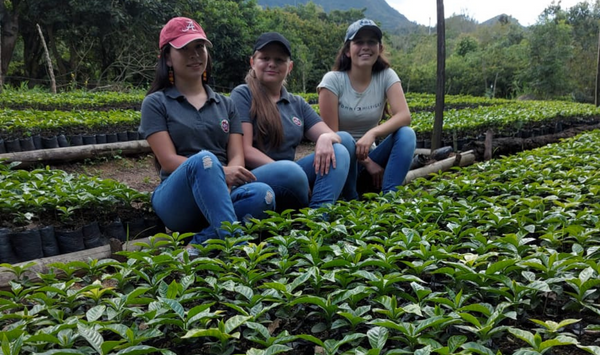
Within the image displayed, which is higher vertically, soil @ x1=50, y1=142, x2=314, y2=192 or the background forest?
the background forest

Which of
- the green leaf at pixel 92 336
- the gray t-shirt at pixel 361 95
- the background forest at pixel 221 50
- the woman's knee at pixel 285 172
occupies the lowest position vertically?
the green leaf at pixel 92 336

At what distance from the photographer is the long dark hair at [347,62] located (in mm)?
3818

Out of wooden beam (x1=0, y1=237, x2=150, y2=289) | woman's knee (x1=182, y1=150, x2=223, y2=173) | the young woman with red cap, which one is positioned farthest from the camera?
the young woman with red cap

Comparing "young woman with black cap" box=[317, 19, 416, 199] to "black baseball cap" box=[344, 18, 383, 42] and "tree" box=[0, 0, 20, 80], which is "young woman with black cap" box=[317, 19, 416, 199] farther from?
"tree" box=[0, 0, 20, 80]

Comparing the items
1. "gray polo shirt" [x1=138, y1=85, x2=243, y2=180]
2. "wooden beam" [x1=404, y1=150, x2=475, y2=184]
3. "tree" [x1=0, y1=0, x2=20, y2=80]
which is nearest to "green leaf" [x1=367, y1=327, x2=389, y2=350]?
"gray polo shirt" [x1=138, y1=85, x2=243, y2=180]

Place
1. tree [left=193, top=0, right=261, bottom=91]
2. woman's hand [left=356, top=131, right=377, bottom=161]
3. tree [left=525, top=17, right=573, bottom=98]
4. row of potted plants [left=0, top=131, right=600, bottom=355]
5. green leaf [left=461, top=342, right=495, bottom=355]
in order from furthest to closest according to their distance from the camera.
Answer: tree [left=525, top=17, right=573, bottom=98]
tree [left=193, top=0, right=261, bottom=91]
woman's hand [left=356, top=131, right=377, bottom=161]
row of potted plants [left=0, top=131, right=600, bottom=355]
green leaf [left=461, top=342, right=495, bottom=355]

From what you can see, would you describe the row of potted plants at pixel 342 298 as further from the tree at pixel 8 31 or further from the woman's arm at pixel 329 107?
the tree at pixel 8 31

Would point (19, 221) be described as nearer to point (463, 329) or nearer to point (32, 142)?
point (463, 329)

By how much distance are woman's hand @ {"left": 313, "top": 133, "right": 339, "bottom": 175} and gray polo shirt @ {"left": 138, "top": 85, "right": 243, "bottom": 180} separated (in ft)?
1.83

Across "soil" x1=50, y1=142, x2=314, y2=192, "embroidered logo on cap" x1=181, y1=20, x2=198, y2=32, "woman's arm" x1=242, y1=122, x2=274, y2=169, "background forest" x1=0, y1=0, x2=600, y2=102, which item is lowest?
"soil" x1=50, y1=142, x2=314, y2=192

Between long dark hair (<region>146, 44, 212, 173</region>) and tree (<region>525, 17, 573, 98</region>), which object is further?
tree (<region>525, 17, 573, 98</region>)

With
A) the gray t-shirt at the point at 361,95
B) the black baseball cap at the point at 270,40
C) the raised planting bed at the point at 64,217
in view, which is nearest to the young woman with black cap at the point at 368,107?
the gray t-shirt at the point at 361,95

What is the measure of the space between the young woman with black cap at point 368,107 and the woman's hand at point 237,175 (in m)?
0.96

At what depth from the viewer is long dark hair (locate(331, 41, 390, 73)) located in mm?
3818
